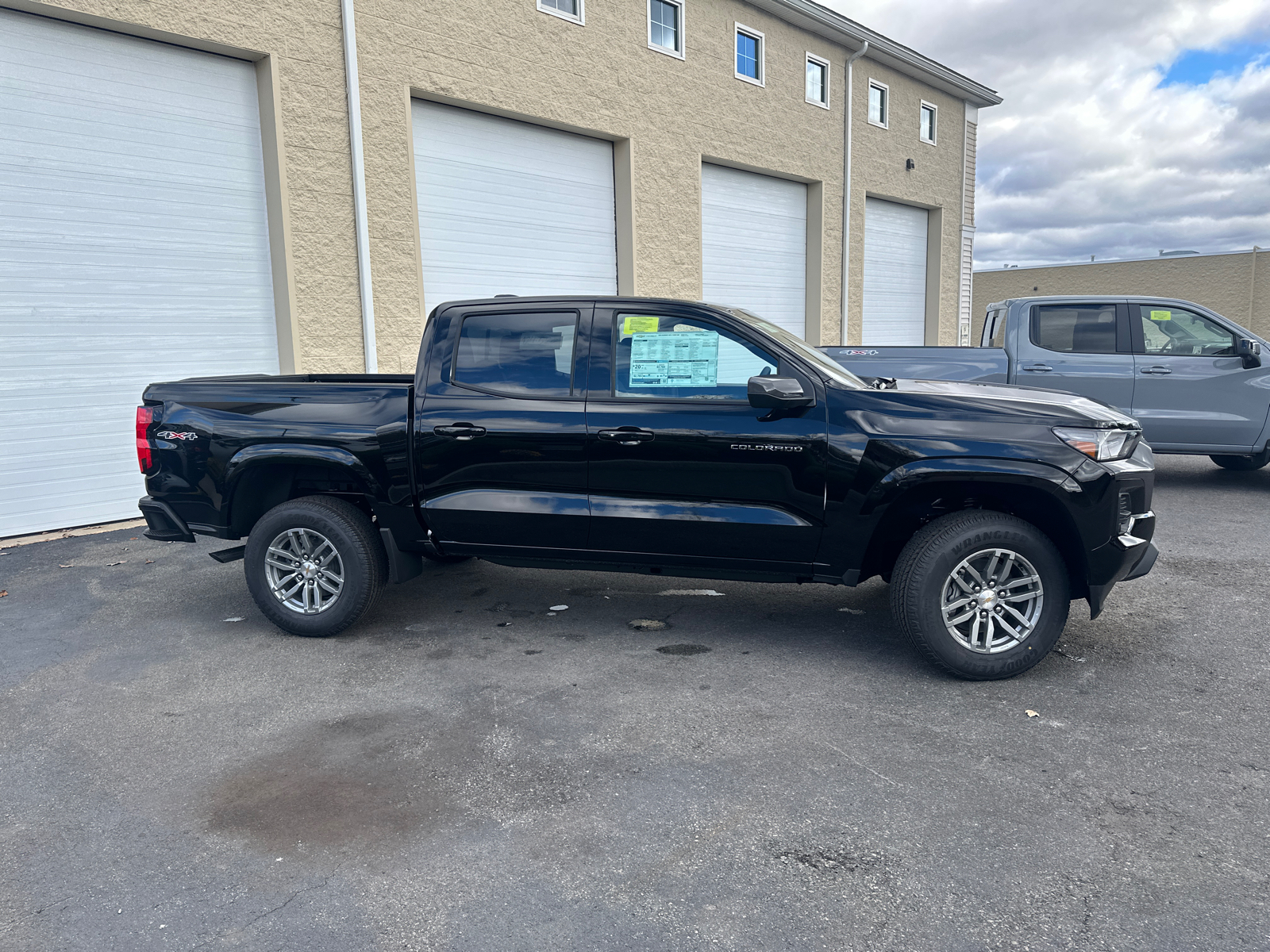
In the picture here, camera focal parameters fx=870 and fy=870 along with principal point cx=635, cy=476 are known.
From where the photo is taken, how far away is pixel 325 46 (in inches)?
365

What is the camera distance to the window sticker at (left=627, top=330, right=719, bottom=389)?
179 inches

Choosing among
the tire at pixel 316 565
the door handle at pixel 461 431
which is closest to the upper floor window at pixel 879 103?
the door handle at pixel 461 431

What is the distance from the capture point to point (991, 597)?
164 inches

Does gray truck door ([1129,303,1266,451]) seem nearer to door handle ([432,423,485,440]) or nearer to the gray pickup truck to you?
the gray pickup truck

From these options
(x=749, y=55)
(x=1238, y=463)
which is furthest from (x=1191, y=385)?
(x=749, y=55)

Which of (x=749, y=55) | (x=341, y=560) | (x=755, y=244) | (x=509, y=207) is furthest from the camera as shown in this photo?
(x=755, y=244)

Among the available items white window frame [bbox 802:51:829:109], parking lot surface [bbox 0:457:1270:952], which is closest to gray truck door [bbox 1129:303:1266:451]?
parking lot surface [bbox 0:457:1270:952]

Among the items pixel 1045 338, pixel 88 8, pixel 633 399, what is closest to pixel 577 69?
pixel 88 8

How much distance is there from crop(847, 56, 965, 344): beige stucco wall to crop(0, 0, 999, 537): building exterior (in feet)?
7.51

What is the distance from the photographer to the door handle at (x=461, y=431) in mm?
4738

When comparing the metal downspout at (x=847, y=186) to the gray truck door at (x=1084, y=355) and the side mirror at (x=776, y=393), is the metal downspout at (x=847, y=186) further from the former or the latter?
the side mirror at (x=776, y=393)

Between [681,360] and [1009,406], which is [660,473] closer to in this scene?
[681,360]

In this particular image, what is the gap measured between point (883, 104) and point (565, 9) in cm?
884

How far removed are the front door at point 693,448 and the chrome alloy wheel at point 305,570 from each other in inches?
62.0
